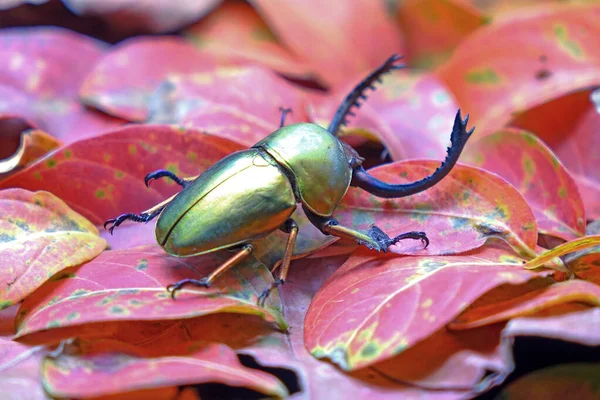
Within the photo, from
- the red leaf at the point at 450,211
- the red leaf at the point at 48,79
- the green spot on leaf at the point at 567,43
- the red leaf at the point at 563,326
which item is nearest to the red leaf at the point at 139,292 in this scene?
the red leaf at the point at 450,211

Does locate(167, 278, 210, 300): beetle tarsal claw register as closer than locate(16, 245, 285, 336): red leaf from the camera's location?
No

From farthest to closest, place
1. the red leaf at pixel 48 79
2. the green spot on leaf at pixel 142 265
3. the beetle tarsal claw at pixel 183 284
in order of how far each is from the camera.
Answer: the red leaf at pixel 48 79
the green spot on leaf at pixel 142 265
the beetle tarsal claw at pixel 183 284

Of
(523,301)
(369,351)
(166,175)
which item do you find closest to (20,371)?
(166,175)

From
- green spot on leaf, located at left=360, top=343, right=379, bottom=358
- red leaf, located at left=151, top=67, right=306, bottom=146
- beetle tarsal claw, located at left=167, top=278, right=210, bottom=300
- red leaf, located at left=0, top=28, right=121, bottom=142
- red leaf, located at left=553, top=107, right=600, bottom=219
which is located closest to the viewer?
green spot on leaf, located at left=360, top=343, right=379, bottom=358

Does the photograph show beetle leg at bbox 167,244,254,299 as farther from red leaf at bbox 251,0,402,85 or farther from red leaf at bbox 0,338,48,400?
red leaf at bbox 251,0,402,85

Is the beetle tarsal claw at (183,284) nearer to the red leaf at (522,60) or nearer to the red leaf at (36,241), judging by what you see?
the red leaf at (36,241)

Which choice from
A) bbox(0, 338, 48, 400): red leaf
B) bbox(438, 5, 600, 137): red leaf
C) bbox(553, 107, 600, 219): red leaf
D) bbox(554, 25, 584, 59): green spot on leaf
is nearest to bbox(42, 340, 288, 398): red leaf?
bbox(0, 338, 48, 400): red leaf

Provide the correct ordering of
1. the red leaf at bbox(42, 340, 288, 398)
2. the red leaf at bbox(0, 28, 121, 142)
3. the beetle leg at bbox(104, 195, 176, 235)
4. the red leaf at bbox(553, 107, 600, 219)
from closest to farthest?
the red leaf at bbox(42, 340, 288, 398) < the beetle leg at bbox(104, 195, 176, 235) < the red leaf at bbox(553, 107, 600, 219) < the red leaf at bbox(0, 28, 121, 142)
